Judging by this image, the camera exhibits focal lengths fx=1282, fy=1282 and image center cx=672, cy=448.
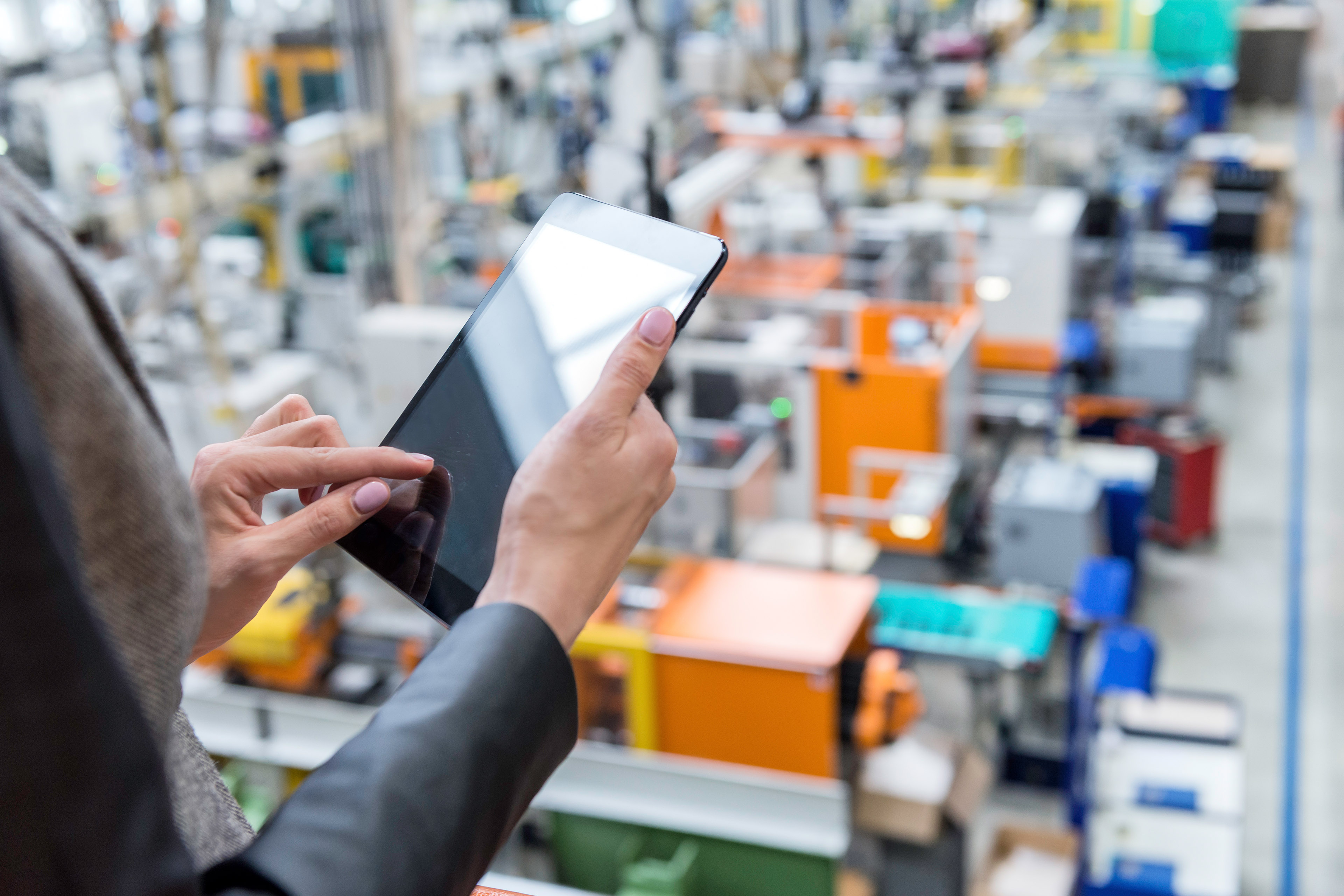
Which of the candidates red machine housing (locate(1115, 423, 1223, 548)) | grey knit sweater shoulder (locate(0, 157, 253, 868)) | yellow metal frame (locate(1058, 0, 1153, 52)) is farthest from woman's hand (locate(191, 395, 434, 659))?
yellow metal frame (locate(1058, 0, 1153, 52))

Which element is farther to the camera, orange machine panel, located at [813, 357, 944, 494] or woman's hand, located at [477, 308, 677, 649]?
orange machine panel, located at [813, 357, 944, 494]

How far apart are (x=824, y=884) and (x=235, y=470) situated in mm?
3901

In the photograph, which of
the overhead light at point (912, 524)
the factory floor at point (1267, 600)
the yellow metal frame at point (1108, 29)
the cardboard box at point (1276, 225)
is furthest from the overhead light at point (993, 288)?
the yellow metal frame at point (1108, 29)

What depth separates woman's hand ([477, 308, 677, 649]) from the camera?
0.80 m

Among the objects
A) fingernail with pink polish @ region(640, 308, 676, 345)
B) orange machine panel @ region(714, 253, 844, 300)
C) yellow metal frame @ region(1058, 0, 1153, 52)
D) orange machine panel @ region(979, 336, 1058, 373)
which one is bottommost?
orange machine panel @ region(979, 336, 1058, 373)

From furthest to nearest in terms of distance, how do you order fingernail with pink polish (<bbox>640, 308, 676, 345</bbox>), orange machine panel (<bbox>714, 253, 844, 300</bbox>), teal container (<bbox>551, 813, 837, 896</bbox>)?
orange machine panel (<bbox>714, 253, 844, 300</bbox>), teal container (<bbox>551, 813, 837, 896</bbox>), fingernail with pink polish (<bbox>640, 308, 676, 345</bbox>)

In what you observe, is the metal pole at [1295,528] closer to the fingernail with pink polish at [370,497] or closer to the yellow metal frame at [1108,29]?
the fingernail with pink polish at [370,497]

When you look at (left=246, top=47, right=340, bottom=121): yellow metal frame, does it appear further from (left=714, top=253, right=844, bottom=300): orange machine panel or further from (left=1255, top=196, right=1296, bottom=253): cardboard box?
(left=1255, top=196, right=1296, bottom=253): cardboard box

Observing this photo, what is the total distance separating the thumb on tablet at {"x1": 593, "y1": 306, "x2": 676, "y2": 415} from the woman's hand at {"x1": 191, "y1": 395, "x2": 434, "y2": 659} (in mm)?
227

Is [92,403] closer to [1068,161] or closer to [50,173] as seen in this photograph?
[50,173]

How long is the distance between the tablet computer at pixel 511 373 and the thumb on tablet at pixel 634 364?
0.11 m

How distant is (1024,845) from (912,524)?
266 cm

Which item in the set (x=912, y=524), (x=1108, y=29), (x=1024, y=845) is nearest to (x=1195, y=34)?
(x=1108, y=29)

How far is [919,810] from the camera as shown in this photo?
214 inches
